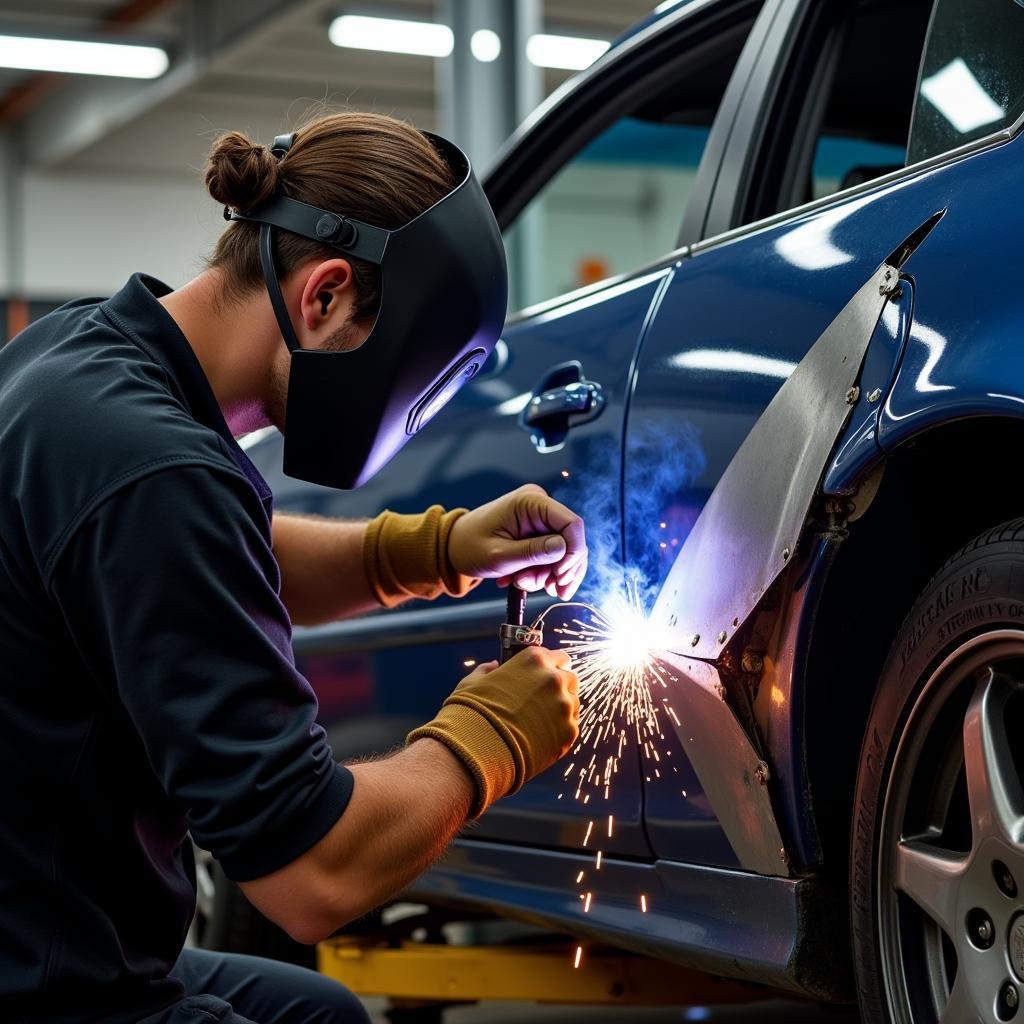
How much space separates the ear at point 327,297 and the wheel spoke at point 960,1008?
3.42 feet

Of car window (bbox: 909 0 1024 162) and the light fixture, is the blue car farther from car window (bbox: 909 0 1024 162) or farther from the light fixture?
the light fixture

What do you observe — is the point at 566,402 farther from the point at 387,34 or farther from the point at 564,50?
the point at 387,34

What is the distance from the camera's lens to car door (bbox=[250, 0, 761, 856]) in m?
2.34

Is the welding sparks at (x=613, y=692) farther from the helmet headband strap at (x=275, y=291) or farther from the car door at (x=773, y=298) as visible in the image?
the helmet headband strap at (x=275, y=291)

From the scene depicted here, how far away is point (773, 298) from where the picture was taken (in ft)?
6.51

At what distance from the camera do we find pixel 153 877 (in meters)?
1.76

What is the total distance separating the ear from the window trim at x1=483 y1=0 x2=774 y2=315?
743 mm

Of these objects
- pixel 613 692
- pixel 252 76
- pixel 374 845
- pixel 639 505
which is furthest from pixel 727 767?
pixel 252 76

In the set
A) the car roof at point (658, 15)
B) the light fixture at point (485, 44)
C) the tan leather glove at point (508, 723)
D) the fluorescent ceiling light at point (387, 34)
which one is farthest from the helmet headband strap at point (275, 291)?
the fluorescent ceiling light at point (387, 34)

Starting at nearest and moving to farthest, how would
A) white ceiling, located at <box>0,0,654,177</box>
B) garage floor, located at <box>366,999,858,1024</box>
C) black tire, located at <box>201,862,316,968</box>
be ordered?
black tire, located at <box>201,862,316,968</box> → garage floor, located at <box>366,999,858,1024</box> → white ceiling, located at <box>0,0,654,177</box>

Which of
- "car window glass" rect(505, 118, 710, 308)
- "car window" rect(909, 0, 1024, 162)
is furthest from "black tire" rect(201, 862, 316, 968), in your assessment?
"car window glass" rect(505, 118, 710, 308)

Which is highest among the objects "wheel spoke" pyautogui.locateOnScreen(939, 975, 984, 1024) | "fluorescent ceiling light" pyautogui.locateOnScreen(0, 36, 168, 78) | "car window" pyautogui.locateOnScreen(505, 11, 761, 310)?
"fluorescent ceiling light" pyautogui.locateOnScreen(0, 36, 168, 78)

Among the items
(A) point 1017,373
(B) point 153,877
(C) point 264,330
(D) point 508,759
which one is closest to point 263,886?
(B) point 153,877

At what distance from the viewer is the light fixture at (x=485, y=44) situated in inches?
244
